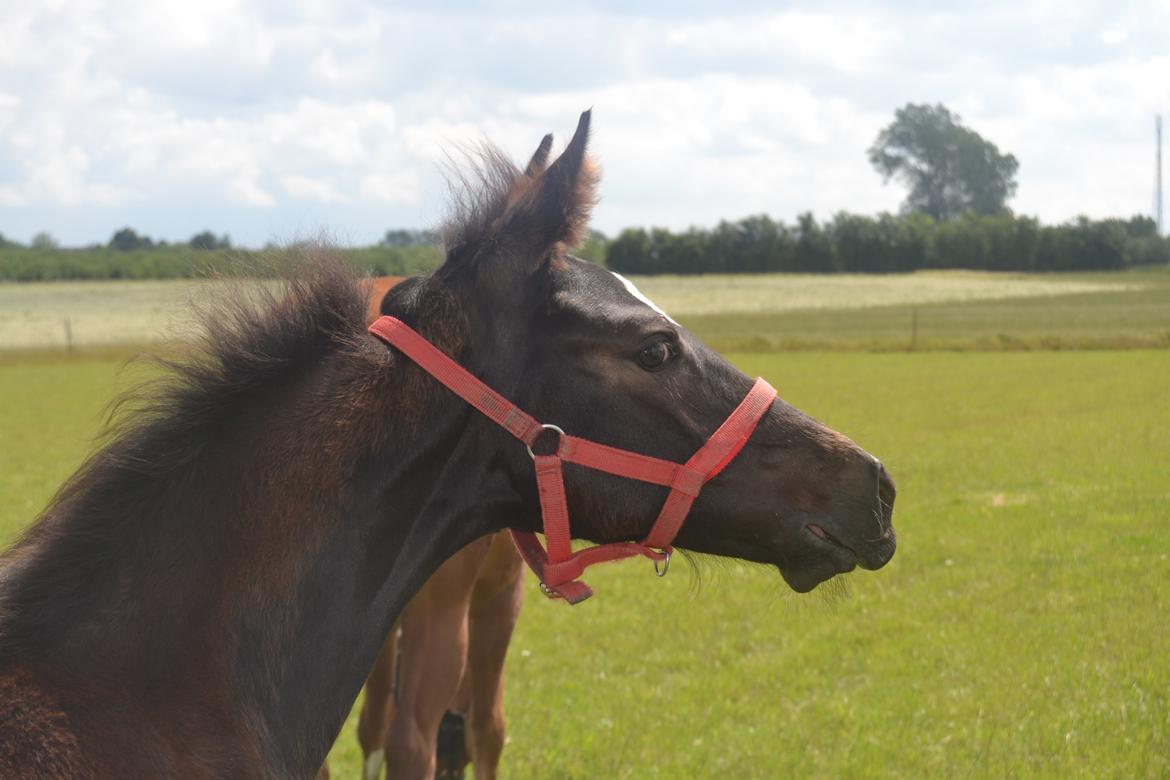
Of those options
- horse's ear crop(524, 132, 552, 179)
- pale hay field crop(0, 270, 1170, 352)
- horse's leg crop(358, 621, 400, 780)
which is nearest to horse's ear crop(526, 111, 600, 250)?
horse's ear crop(524, 132, 552, 179)

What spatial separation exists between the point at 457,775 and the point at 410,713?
1.49m

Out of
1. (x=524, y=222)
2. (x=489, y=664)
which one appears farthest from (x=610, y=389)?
(x=489, y=664)

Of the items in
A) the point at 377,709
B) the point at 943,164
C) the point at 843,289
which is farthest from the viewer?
the point at 943,164

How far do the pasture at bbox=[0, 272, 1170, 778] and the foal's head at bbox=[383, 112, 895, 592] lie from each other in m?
0.35

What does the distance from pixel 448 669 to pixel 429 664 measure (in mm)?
76

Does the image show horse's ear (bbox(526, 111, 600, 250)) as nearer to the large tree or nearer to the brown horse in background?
the brown horse in background

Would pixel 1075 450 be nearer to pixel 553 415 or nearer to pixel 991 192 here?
pixel 553 415

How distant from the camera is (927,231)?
7419 cm

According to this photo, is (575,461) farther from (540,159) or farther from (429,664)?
(429,664)

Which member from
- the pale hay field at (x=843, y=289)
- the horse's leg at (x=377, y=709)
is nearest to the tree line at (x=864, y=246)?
the pale hay field at (x=843, y=289)

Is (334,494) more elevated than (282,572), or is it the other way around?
(334,494)

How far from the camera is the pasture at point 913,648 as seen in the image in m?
5.17

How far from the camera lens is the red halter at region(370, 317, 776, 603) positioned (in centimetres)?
245

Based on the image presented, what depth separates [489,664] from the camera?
16.6 feet
